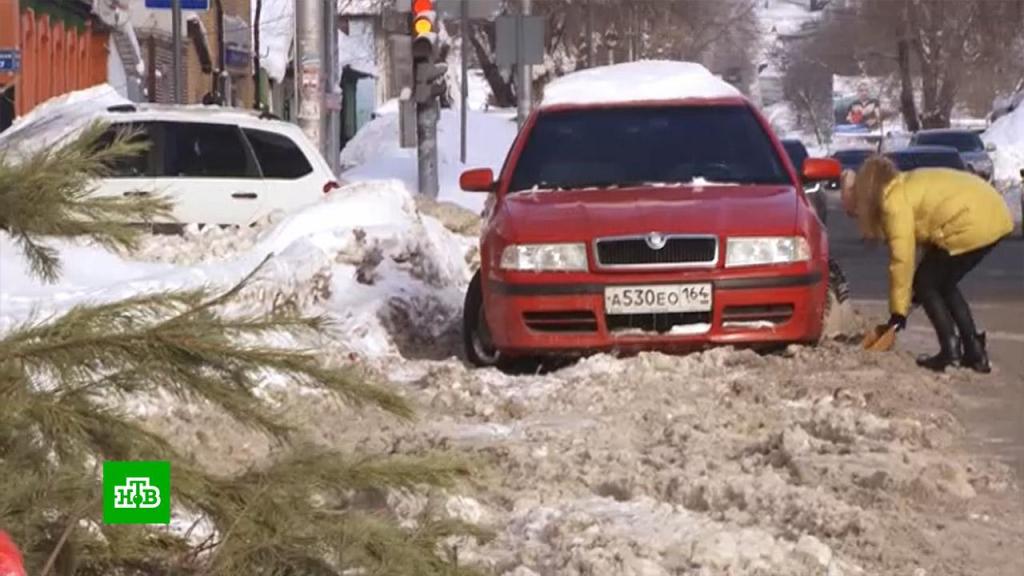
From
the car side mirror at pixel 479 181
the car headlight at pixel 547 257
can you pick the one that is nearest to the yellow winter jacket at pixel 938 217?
the car headlight at pixel 547 257

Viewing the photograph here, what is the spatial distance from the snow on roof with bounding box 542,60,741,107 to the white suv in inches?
161

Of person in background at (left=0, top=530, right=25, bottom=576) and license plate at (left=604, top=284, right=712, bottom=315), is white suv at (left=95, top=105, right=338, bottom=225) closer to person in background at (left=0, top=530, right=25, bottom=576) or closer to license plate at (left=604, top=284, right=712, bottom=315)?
license plate at (left=604, top=284, right=712, bottom=315)

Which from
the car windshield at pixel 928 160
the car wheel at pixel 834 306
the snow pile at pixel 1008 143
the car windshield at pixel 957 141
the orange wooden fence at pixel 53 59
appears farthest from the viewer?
the snow pile at pixel 1008 143

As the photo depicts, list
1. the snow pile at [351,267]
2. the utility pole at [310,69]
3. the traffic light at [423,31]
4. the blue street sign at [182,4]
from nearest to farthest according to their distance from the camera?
the snow pile at [351,267], the utility pole at [310,69], the traffic light at [423,31], the blue street sign at [182,4]

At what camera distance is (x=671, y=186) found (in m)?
11.8

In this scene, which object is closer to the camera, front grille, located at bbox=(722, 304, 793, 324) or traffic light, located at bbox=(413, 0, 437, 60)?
front grille, located at bbox=(722, 304, 793, 324)

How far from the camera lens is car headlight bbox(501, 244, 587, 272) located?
36.2 ft

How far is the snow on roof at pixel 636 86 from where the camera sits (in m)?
13.2

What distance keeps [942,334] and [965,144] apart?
3650cm

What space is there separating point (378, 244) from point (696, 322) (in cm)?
363

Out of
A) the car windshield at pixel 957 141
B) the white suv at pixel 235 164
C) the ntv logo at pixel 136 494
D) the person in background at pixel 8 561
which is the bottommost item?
the car windshield at pixel 957 141

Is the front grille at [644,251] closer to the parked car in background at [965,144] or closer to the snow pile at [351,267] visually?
the snow pile at [351,267]

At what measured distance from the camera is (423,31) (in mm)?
22922

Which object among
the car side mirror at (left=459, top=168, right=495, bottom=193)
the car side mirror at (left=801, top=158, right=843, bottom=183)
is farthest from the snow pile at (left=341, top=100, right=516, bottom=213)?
the car side mirror at (left=801, top=158, right=843, bottom=183)
